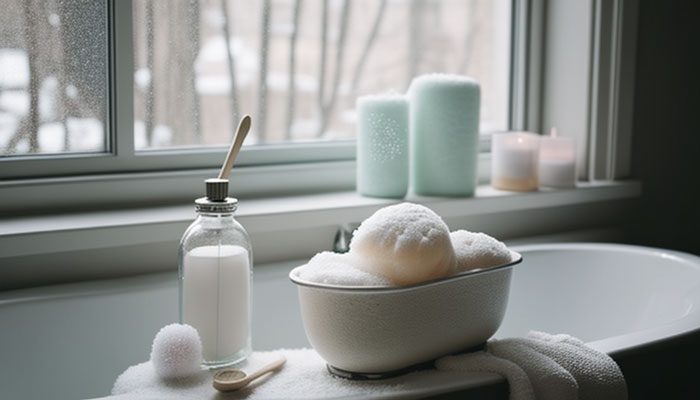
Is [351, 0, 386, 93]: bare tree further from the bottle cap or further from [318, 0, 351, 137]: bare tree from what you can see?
the bottle cap

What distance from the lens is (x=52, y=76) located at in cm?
163

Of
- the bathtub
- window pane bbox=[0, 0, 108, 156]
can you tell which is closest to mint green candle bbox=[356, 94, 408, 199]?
the bathtub

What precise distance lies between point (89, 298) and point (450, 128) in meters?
0.79

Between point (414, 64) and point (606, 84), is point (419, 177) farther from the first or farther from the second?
point (606, 84)

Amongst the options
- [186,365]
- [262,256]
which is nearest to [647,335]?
[186,365]

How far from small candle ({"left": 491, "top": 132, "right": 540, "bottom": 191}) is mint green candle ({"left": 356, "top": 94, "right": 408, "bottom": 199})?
0.86 ft

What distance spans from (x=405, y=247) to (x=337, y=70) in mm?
992

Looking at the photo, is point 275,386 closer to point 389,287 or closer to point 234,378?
point 234,378

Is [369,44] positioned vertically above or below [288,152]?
above

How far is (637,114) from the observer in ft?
7.11

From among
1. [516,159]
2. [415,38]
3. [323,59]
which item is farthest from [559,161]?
[323,59]

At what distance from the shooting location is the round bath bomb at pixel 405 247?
3.50 feet

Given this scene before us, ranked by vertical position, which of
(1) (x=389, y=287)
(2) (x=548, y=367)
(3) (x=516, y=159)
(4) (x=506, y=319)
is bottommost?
(4) (x=506, y=319)

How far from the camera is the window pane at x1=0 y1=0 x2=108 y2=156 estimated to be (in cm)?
158
